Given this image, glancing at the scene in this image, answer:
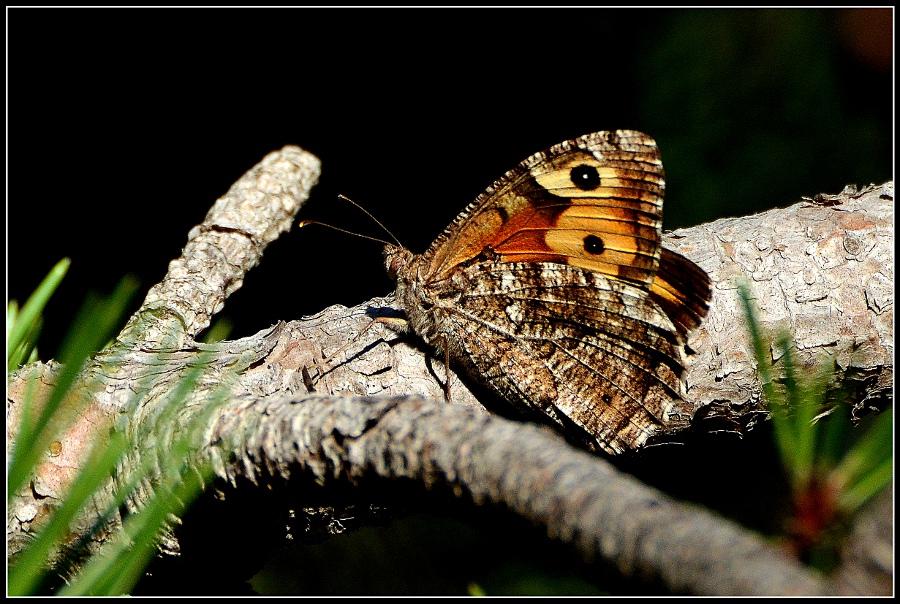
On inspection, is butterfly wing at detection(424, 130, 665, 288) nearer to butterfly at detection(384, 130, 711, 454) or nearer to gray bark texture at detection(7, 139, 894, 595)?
butterfly at detection(384, 130, 711, 454)

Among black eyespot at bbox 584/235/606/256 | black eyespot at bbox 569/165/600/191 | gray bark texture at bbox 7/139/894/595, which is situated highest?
black eyespot at bbox 569/165/600/191

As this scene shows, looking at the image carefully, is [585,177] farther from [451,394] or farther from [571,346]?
[451,394]

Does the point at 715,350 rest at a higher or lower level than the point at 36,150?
lower

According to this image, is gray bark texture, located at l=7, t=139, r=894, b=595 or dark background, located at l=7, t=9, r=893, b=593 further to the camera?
dark background, located at l=7, t=9, r=893, b=593

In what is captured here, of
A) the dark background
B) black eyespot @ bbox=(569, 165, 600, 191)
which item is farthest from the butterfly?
the dark background

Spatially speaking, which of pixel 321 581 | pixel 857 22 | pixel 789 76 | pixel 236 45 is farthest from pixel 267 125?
pixel 857 22

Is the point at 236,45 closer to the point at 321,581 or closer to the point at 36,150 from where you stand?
the point at 36,150
